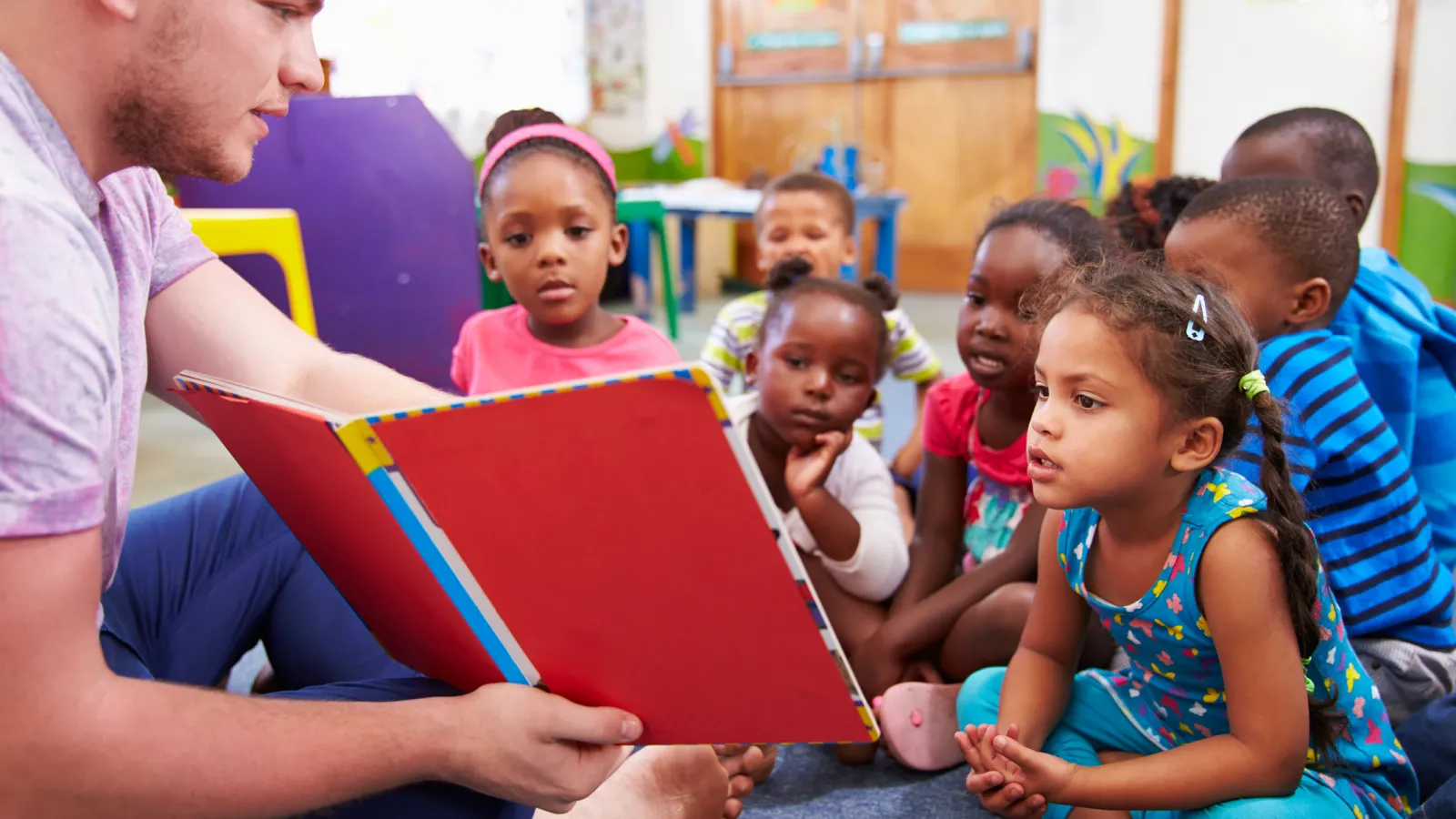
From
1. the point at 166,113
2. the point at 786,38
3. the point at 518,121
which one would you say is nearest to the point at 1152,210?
the point at 518,121

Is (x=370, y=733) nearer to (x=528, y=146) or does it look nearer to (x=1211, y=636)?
(x=1211, y=636)

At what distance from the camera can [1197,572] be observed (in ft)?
3.01

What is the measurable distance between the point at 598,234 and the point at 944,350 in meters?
2.53

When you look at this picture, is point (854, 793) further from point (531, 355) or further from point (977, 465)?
point (531, 355)

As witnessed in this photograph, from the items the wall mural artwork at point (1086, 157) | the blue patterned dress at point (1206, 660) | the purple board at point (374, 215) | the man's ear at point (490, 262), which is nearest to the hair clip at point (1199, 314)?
the blue patterned dress at point (1206, 660)

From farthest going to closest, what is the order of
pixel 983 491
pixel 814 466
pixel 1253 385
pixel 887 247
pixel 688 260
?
pixel 688 260
pixel 887 247
pixel 983 491
pixel 814 466
pixel 1253 385

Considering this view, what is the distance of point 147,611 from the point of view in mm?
961

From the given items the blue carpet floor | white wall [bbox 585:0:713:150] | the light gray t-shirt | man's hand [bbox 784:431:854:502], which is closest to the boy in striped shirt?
man's hand [bbox 784:431:854:502]

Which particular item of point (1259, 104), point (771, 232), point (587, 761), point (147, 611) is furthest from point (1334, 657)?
point (1259, 104)

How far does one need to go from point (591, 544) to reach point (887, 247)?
326 centimetres

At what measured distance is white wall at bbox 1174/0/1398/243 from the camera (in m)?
4.85

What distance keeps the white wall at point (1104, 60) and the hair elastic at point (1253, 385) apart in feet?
16.0

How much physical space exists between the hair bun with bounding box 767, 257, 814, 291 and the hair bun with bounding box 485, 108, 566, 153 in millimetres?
443

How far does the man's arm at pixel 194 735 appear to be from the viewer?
0.55m
